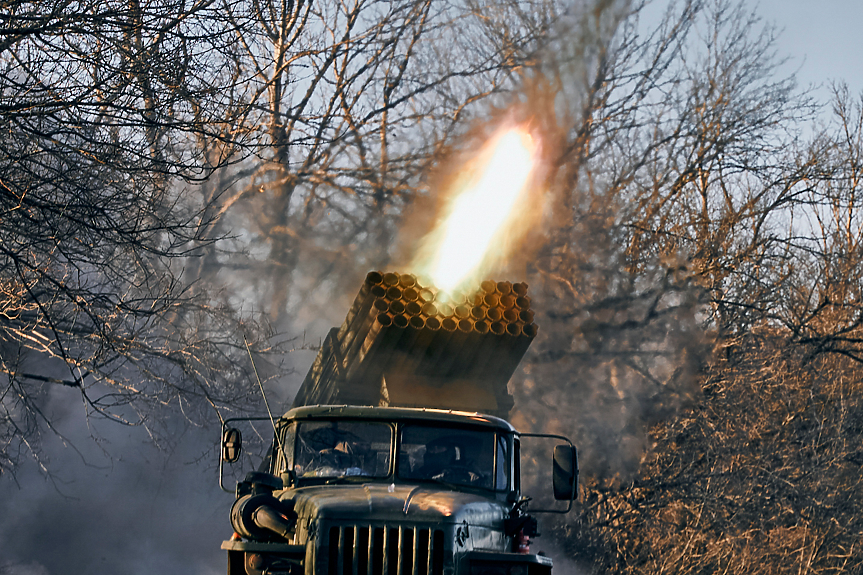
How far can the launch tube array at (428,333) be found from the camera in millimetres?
9797

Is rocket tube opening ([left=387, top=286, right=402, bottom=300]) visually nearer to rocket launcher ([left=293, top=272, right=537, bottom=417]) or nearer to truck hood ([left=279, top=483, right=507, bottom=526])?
rocket launcher ([left=293, top=272, right=537, bottom=417])

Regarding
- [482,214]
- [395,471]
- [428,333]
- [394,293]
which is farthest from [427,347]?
[482,214]

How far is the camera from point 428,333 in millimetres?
9797

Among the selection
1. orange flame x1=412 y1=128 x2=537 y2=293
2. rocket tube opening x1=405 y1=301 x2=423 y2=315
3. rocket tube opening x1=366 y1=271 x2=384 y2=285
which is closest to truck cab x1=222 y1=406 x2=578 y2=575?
rocket tube opening x1=405 y1=301 x2=423 y2=315

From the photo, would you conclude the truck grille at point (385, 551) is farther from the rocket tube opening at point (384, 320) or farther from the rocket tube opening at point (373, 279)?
the rocket tube opening at point (373, 279)

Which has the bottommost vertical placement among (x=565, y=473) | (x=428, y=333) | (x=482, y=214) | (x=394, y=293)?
(x=565, y=473)

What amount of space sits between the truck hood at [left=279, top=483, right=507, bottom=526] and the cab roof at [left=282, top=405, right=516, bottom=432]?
72 centimetres

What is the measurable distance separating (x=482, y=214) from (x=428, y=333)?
13.9 feet

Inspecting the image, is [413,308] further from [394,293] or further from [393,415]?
[393,415]

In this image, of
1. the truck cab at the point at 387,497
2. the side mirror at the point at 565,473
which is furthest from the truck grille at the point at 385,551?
the side mirror at the point at 565,473

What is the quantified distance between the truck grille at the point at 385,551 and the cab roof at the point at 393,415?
5.56 ft

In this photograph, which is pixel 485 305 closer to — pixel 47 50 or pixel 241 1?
pixel 241 1

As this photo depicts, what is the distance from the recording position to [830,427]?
19.5 meters

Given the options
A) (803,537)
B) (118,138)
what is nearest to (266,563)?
(118,138)
